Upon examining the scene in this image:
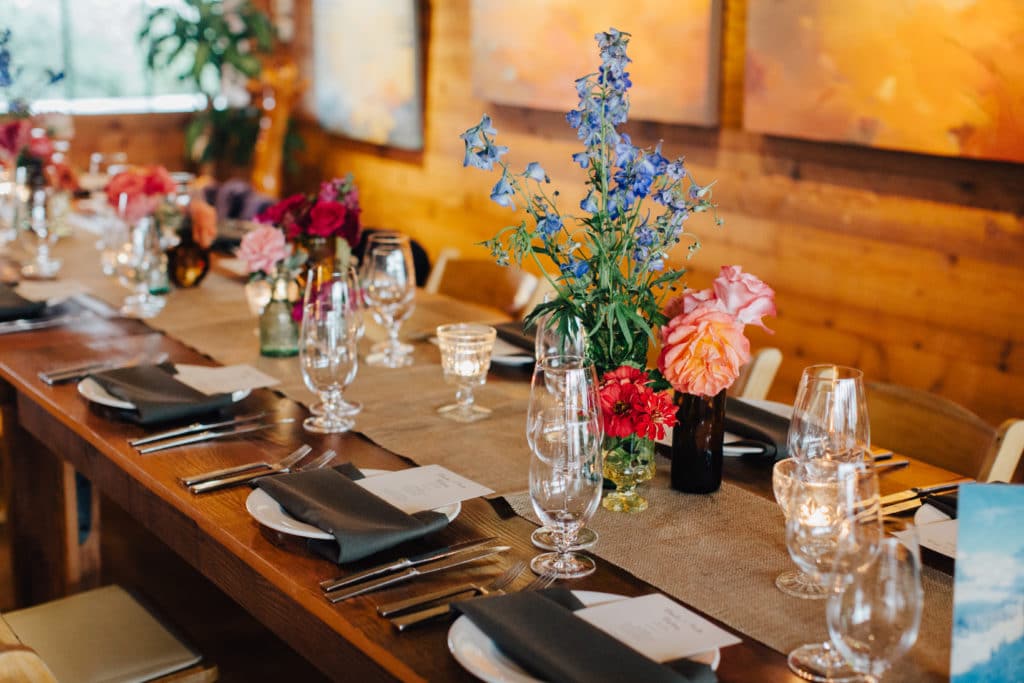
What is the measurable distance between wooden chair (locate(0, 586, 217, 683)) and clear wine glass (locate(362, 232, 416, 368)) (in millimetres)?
629

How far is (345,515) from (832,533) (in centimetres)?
55

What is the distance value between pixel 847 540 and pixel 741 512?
48 cm

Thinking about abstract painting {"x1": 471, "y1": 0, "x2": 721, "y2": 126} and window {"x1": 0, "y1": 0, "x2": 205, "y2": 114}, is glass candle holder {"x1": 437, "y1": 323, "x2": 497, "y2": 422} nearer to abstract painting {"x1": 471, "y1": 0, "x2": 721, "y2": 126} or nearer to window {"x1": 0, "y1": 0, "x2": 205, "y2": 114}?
abstract painting {"x1": 471, "y1": 0, "x2": 721, "y2": 126}

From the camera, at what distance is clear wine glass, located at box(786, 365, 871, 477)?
4.58 ft

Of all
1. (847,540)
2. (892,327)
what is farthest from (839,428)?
(892,327)

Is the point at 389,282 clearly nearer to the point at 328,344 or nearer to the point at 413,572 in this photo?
the point at 328,344

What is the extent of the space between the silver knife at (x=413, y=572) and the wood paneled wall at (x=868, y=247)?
2.20m

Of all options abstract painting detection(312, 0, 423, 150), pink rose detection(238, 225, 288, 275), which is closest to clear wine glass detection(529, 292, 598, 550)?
pink rose detection(238, 225, 288, 275)

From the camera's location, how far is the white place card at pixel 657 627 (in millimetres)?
1096

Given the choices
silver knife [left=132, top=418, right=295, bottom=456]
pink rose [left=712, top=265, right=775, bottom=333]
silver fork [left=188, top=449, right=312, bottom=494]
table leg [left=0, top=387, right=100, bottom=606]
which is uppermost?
pink rose [left=712, top=265, right=775, bottom=333]

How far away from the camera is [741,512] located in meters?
1.47

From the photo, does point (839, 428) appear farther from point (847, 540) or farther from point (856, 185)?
point (856, 185)

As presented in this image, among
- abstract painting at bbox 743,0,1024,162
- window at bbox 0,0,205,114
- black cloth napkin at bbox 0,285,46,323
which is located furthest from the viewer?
window at bbox 0,0,205,114

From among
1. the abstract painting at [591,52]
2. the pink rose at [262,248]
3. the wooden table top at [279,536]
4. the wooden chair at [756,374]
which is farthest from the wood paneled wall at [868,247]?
the pink rose at [262,248]
